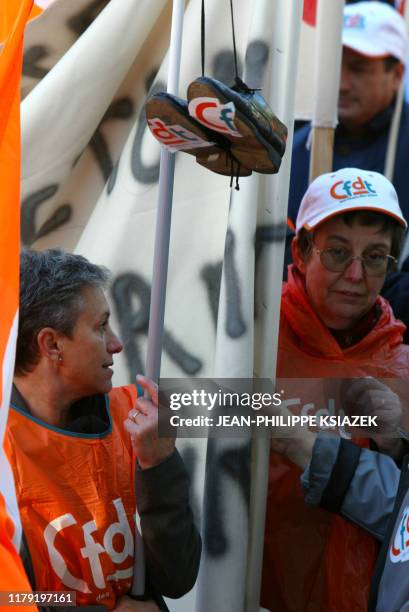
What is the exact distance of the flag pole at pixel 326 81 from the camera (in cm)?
289

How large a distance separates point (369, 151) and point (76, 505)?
6.31ft

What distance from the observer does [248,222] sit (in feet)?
6.91

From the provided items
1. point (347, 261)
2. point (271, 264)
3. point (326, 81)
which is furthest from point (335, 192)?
point (326, 81)

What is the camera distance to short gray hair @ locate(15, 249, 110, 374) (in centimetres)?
187

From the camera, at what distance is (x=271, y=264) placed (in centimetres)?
212

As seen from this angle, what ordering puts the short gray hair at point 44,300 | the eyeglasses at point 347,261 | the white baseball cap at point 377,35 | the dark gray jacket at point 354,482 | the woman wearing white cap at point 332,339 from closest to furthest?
the short gray hair at point 44,300
the dark gray jacket at point 354,482
the woman wearing white cap at point 332,339
the eyeglasses at point 347,261
the white baseball cap at point 377,35

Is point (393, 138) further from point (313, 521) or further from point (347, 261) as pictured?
point (313, 521)

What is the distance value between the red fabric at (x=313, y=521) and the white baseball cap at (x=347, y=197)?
0.16 m

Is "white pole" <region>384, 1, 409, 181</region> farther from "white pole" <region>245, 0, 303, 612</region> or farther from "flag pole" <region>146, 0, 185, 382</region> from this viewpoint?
"flag pole" <region>146, 0, 185, 382</region>

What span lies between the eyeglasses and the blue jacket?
94 centimetres

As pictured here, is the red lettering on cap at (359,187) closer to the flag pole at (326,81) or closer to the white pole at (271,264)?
the white pole at (271,264)

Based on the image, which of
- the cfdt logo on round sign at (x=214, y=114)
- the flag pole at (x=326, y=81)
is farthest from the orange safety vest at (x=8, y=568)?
the flag pole at (x=326, y=81)

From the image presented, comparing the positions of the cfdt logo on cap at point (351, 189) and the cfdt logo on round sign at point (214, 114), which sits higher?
the cfdt logo on cap at point (351, 189)

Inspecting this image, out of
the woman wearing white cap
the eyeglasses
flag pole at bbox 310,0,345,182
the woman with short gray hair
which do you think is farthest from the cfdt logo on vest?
flag pole at bbox 310,0,345,182
